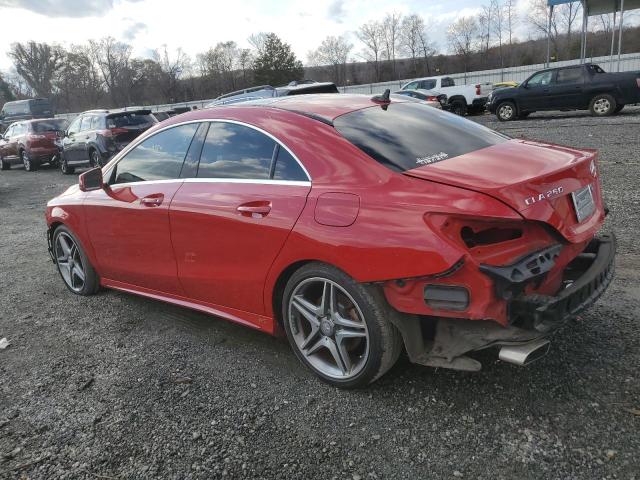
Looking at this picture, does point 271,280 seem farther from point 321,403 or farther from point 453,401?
point 453,401

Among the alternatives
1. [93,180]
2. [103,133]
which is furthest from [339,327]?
[103,133]

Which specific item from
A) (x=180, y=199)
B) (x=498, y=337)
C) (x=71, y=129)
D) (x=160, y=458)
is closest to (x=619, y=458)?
(x=498, y=337)

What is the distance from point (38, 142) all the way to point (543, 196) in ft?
61.2

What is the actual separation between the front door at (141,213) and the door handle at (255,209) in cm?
73

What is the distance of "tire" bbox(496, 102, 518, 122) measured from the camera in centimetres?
1814

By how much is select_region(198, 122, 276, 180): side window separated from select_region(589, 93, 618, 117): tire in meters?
15.9

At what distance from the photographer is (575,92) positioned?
1648 centimetres

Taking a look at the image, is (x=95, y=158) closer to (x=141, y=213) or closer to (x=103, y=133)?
(x=103, y=133)

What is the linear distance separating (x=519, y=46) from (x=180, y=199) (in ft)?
216

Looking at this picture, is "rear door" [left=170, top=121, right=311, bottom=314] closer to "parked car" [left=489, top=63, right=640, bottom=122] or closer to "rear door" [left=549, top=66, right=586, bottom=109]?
"parked car" [left=489, top=63, right=640, bottom=122]

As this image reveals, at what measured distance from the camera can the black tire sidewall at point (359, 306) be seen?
2.70 m

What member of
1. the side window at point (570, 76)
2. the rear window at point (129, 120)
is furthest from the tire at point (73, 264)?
the side window at point (570, 76)

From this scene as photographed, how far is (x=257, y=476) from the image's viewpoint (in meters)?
2.41

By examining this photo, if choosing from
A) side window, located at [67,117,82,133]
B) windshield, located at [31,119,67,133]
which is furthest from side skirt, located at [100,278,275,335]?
windshield, located at [31,119,67,133]
